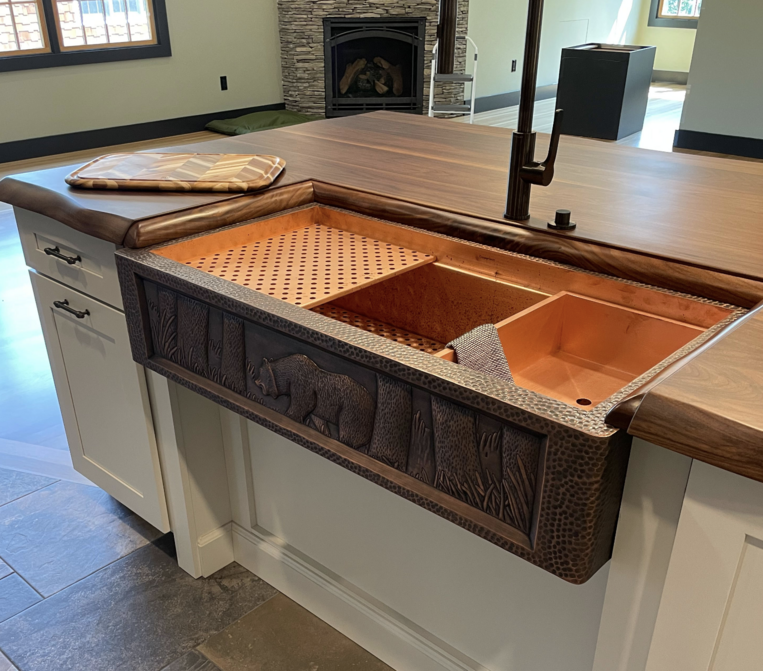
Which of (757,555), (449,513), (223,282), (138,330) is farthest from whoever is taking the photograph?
(138,330)

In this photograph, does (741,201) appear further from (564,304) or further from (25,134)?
(25,134)

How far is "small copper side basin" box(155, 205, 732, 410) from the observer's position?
1062 millimetres

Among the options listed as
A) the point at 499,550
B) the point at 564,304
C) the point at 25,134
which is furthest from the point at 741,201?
the point at 25,134

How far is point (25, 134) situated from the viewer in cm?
528

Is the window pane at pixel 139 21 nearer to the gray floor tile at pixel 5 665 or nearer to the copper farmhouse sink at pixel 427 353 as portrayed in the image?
the copper farmhouse sink at pixel 427 353

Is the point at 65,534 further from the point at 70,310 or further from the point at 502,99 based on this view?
the point at 502,99

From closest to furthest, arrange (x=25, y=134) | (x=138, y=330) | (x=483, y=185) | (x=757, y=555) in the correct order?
(x=757, y=555), (x=138, y=330), (x=483, y=185), (x=25, y=134)

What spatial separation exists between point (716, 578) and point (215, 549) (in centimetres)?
121

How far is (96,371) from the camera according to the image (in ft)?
5.12

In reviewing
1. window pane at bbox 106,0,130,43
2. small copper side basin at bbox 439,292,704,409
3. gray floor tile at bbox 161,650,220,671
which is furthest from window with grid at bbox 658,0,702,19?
gray floor tile at bbox 161,650,220,671

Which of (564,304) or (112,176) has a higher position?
(112,176)

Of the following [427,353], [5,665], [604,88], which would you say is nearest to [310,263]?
[427,353]

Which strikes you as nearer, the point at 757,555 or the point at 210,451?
the point at 757,555

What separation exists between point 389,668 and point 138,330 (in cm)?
83
